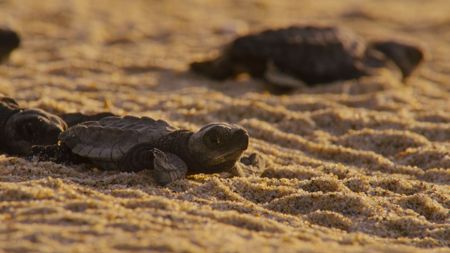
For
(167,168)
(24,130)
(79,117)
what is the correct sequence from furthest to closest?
(79,117) → (24,130) → (167,168)

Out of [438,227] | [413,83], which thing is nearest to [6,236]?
[438,227]

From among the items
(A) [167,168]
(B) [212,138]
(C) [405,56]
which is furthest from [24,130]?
(C) [405,56]

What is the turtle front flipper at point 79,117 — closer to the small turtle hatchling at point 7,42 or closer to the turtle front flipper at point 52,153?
the turtle front flipper at point 52,153

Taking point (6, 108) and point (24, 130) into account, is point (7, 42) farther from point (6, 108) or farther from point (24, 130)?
point (24, 130)

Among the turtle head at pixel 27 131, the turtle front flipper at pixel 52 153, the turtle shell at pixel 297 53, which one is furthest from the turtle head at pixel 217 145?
the turtle shell at pixel 297 53

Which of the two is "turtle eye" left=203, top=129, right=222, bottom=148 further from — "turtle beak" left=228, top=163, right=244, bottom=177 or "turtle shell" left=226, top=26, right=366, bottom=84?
"turtle shell" left=226, top=26, right=366, bottom=84

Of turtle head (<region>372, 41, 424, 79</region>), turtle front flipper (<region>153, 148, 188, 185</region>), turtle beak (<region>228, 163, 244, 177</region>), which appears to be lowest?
turtle beak (<region>228, 163, 244, 177</region>)

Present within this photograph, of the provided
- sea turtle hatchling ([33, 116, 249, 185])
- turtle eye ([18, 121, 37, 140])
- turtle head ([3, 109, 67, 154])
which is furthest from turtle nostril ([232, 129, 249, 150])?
turtle eye ([18, 121, 37, 140])
